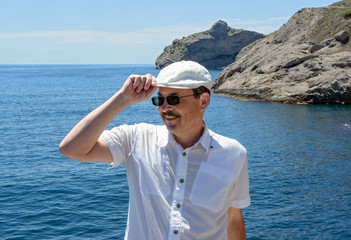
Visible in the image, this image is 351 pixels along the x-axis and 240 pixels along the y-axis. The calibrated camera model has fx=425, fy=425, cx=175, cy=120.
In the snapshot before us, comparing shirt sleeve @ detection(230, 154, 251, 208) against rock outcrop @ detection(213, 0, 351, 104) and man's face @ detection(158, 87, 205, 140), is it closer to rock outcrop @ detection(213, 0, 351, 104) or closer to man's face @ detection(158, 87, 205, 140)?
man's face @ detection(158, 87, 205, 140)

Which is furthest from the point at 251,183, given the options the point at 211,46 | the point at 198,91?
the point at 211,46

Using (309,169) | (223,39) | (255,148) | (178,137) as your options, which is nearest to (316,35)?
(255,148)

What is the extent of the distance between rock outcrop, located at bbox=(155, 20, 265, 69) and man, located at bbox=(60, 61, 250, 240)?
601 ft

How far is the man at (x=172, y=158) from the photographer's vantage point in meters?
2.99

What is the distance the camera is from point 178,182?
302 cm

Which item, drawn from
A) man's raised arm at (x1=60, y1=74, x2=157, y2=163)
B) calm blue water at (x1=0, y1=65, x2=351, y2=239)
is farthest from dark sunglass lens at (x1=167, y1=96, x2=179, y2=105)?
calm blue water at (x1=0, y1=65, x2=351, y2=239)

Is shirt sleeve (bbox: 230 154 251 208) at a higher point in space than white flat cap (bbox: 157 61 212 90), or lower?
lower

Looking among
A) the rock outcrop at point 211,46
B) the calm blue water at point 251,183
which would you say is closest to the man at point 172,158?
the calm blue water at point 251,183

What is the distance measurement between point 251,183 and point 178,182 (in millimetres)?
19270

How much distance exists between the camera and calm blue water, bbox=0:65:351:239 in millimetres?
16406

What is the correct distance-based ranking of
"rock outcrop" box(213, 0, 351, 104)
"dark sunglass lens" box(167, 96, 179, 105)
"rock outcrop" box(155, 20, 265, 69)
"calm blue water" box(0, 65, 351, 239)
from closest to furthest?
"dark sunglass lens" box(167, 96, 179, 105) < "calm blue water" box(0, 65, 351, 239) < "rock outcrop" box(213, 0, 351, 104) < "rock outcrop" box(155, 20, 265, 69)

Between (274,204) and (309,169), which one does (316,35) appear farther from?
(274,204)

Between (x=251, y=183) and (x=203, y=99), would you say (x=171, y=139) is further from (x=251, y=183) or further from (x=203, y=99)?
(x=251, y=183)

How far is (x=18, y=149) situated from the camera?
103ft
